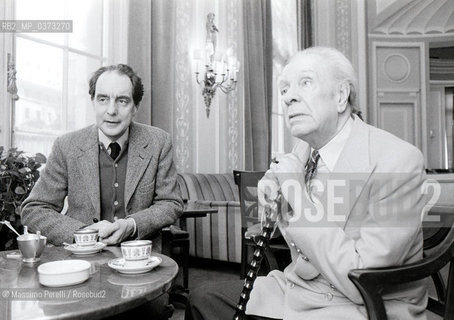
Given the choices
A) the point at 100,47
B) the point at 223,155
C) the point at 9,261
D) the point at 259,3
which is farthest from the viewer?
the point at 259,3

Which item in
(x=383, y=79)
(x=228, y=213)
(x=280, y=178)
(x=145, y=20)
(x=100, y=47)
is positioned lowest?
(x=228, y=213)

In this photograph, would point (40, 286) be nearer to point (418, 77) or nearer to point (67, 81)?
point (67, 81)

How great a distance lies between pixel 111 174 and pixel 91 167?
0.10 meters

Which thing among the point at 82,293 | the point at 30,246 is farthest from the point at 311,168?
the point at 30,246

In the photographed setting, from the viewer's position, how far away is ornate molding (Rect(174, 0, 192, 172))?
472cm

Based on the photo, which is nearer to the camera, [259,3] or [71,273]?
[71,273]

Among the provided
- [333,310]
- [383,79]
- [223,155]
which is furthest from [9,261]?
[383,79]

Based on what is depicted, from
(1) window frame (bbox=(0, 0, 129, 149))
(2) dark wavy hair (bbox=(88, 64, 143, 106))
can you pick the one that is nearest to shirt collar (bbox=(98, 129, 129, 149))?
(2) dark wavy hair (bbox=(88, 64, 143, 106))

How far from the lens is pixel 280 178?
1229mm

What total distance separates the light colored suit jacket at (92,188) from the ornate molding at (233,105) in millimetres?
3452

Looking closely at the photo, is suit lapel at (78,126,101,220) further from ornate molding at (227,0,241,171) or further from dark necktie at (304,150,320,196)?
ornate molding at (227,0,241,171)

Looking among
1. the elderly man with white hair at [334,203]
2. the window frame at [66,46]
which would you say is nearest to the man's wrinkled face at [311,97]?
the elderly man with white hair at [334,203]

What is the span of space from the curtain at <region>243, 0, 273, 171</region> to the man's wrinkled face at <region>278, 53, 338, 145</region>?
4.39 metres

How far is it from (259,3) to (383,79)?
15.7 feet
